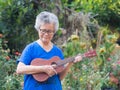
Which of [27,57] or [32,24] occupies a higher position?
[27,57]

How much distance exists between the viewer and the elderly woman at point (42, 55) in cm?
312

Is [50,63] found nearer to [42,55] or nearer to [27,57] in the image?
[42,55]

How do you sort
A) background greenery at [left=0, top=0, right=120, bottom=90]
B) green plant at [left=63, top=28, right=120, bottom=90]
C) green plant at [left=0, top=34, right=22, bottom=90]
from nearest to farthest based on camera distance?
green plant at [left=63, top=28, right=120, bottom=90]
green plant at [left=0, top=34, right=22, bottom=90]
background greenery at [left=0, top=0, right=120, bottom=90]

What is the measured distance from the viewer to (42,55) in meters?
3.20

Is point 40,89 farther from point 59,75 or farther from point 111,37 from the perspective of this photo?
point 111,37

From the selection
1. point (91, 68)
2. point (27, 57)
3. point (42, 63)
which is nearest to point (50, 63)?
point (42, 63)

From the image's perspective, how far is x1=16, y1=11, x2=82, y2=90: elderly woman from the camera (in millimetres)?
3115

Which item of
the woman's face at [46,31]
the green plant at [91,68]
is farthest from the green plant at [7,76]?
the woman's face at [46,31]

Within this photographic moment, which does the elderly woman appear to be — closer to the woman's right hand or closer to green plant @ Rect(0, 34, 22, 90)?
the woman's right hand

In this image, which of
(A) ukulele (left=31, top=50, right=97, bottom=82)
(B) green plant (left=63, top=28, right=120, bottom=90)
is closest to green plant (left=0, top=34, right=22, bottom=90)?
(B) green plant (left=63, top=28, right=120, bottom=90)

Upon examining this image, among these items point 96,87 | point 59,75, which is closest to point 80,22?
point 96,87

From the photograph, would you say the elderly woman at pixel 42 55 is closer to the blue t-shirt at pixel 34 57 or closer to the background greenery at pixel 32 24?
the blue t-shirt at pixel 34 57

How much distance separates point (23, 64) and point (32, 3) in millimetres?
5091

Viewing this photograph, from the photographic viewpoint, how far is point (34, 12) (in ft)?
26.2
